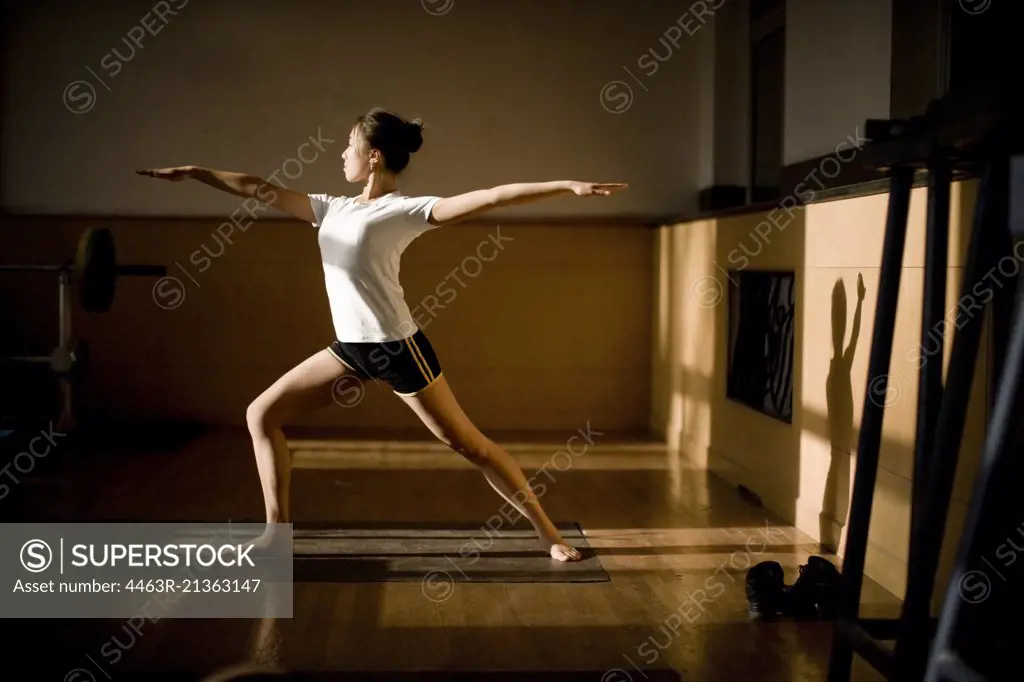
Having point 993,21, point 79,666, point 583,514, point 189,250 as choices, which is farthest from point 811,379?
point 189,250

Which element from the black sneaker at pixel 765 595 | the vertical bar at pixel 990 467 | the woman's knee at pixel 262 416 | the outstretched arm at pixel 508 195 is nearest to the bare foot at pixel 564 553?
the black sneaker at pixel 765 595

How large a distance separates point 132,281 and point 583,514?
10.6ft

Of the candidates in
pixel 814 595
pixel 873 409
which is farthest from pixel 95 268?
pixel 873 409

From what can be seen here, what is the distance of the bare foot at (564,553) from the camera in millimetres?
3428

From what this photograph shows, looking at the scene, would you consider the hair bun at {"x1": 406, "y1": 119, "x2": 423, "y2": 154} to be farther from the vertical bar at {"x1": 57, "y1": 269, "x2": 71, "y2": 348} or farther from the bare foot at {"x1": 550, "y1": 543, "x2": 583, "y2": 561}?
the vertical bar at {"x1": 57, "y1": 269, "x2": 71, "y2": 348}

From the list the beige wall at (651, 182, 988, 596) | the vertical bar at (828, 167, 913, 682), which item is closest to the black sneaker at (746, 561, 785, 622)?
the beige wall at (651, 182, 988, 596)

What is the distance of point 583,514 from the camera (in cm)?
412

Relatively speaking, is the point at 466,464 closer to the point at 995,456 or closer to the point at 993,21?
the point at 993,21

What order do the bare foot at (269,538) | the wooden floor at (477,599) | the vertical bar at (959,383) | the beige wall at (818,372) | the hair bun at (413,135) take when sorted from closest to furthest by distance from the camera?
the vertical bar at (959,383) → the wooden floor at (477,599) → the beige wall at (818,372) → the hair bun at (413,135) → the bare foot at (269,538)

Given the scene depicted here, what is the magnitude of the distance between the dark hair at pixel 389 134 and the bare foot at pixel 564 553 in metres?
1.28

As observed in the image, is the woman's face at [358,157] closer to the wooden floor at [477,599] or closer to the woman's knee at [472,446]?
the woman's knee at [472,446]

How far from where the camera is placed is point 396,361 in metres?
3.07

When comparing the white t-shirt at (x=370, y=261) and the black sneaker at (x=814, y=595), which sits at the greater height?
the white t-shirt at (x=370, y=261)

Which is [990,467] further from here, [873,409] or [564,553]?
[564,553]
